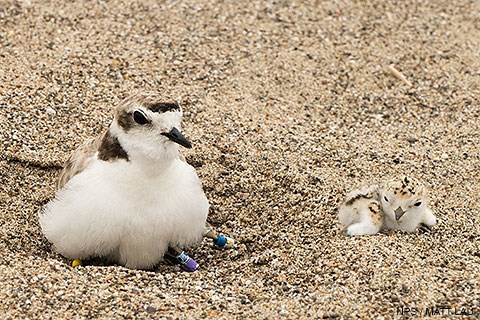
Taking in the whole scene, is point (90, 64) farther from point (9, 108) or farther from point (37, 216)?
point (37, 216)

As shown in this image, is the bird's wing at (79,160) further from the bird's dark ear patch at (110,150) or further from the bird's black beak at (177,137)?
the bird's black beak at (177,137)

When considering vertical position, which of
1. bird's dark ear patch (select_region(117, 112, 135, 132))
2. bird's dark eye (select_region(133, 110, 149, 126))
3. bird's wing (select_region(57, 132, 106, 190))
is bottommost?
bird's wing (select_region(57, 132, 106, 190))

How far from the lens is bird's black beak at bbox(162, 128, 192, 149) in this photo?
4797mm

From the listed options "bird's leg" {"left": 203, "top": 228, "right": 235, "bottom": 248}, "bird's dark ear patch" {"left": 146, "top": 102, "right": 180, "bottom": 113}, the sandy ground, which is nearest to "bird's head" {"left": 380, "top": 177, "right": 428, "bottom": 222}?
the sandy ground

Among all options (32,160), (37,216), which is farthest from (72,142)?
(37,216)

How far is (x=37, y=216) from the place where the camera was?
5.64 m

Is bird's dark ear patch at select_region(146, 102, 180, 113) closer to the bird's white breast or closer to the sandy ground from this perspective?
the bird's white breast

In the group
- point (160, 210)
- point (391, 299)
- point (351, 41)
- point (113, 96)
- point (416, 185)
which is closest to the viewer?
point (391, 299)

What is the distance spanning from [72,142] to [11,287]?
179 cm

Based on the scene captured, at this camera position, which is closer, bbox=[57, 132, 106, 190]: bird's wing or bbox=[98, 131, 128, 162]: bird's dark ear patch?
bbox=[98, 131, 128, 162]: bird's dark ear patch

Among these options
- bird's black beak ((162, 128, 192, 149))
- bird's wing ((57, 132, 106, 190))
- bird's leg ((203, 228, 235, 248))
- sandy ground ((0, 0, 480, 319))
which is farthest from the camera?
bird's leg ((203, 228, 235, 248))

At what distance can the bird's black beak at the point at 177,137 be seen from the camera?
4.80m

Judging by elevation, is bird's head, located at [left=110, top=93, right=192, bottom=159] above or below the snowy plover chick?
above

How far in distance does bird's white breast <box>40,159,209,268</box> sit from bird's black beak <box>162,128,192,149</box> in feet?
0.75
